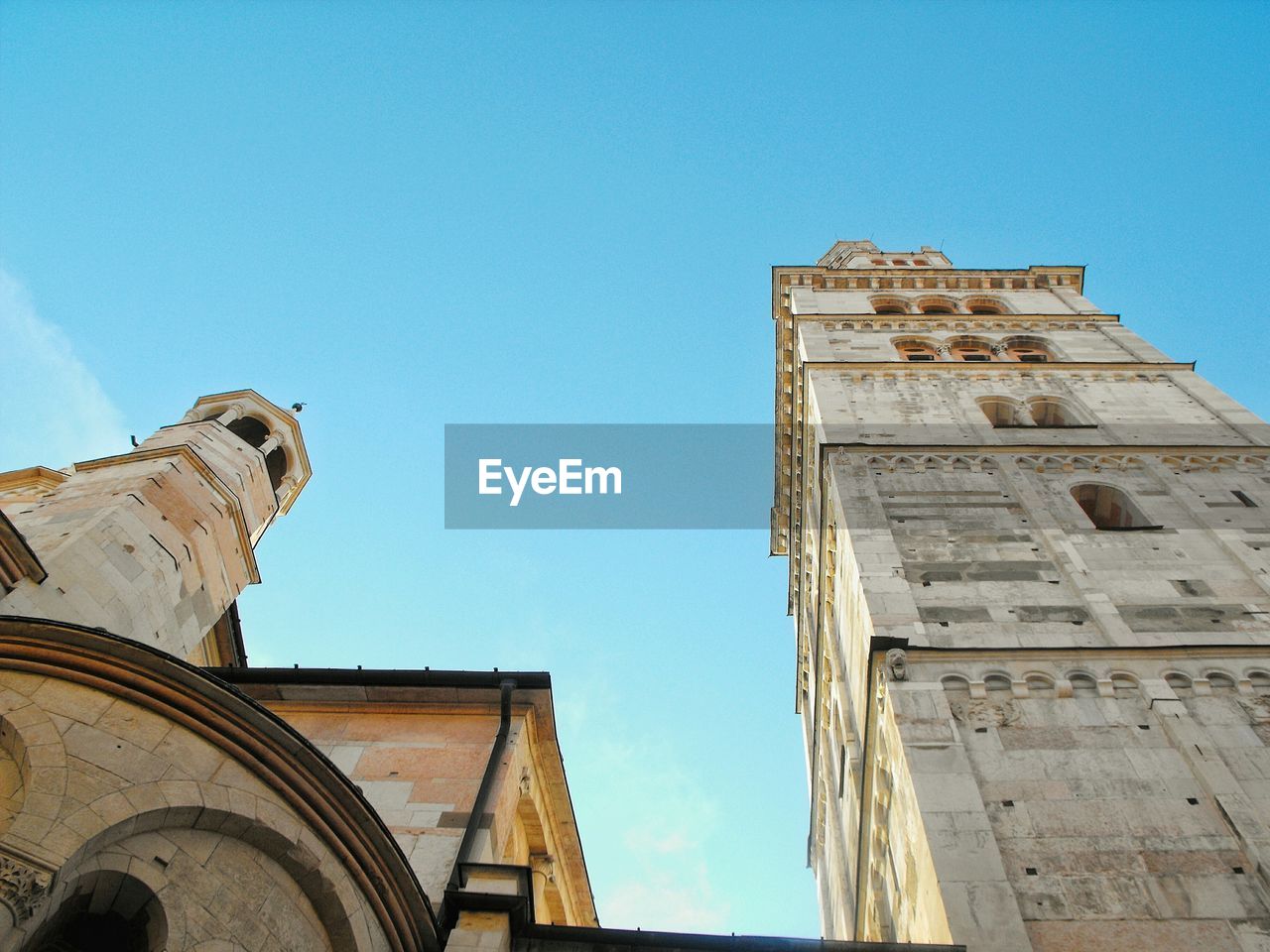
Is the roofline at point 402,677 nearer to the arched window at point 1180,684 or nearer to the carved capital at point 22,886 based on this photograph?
the carved capital at point 22,886

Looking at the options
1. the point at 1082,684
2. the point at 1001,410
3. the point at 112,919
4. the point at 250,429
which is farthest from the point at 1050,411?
the point at 112,919

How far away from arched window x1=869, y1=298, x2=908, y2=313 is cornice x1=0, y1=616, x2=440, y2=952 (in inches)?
1020

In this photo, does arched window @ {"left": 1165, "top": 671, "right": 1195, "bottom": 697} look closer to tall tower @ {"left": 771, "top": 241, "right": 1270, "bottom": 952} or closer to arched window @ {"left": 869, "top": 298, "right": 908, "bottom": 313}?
tall tower @ {"left": 771, "top": 241, "right": 1270, "bottom": 952}

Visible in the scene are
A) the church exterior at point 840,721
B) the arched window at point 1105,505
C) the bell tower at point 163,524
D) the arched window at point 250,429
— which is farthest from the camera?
the arched window at point 250,429

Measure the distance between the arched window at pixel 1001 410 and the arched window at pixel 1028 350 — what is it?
12.0ft

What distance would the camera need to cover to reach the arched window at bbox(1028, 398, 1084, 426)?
2023 centimetres

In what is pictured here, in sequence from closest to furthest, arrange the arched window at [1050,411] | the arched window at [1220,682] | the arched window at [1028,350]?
the arched window at [1220,682] → the arched window at [1050,411] → the arched window at [1028,350]

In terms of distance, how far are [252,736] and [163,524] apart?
313 inches

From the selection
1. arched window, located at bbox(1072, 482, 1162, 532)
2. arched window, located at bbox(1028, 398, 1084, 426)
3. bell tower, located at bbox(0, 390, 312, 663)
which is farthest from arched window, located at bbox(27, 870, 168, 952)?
arched window, located at bbox(1028, 398, 1084, 426)

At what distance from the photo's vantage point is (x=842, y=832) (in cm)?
1591

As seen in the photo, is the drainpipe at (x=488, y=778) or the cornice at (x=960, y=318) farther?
the cornice at (x=960, y=318)

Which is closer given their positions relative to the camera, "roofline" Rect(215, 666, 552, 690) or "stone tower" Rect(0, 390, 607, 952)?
"stone tower" Rect(0, 390, 607, 952)

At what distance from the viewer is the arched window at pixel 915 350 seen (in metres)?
24.5

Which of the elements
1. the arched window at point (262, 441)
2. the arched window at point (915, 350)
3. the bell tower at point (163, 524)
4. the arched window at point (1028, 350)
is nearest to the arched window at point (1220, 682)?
the bell tower at point (163, 524)
